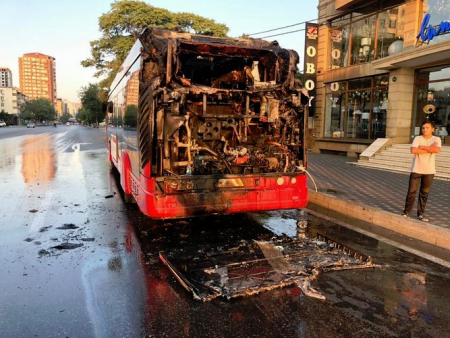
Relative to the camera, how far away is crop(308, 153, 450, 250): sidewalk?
6.01 m

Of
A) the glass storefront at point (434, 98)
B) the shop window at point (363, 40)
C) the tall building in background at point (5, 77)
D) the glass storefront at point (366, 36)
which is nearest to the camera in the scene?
the glass storefront at point (434, 98)

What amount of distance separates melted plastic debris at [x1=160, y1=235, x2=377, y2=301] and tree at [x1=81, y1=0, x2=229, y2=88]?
28.0 m

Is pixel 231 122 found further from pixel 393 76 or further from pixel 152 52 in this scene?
pixel 393 76

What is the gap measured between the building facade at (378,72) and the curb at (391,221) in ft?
26.5

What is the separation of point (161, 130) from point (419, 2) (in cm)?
1512

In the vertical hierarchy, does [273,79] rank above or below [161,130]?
above

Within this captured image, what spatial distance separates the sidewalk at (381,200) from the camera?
6.01 meters

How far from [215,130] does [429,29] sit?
12.6 m

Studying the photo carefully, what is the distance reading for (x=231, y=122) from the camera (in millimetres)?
5758

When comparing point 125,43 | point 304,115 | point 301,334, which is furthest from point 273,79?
point 125,43

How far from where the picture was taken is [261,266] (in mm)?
4434

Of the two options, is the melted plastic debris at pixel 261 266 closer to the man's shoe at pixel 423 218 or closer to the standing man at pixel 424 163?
the man's shoe at pixel 423 218

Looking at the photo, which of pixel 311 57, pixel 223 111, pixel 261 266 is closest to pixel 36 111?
pixel 311 57

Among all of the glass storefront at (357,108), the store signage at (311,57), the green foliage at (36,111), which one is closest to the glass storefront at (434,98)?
the glass storefront at (357,108)
